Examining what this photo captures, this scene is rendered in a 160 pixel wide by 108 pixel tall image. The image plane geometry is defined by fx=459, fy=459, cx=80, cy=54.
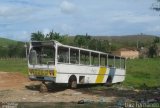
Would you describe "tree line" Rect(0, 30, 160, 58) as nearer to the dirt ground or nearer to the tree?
the tree

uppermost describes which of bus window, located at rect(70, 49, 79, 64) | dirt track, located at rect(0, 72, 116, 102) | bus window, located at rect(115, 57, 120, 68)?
bus window, located at rect(70, 49, 79, 64)

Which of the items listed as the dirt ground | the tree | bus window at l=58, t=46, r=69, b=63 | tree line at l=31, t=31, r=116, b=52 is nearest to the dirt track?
the dirt ground

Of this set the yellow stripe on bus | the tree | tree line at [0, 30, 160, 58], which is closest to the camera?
the yellow stripe on bus

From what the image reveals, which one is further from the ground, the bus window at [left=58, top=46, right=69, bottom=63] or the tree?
the tree

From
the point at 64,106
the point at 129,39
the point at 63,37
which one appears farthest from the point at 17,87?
the point at 129,39

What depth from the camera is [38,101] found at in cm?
2320

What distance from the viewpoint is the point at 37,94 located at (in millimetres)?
26359

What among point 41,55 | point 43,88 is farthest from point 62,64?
point 43,88

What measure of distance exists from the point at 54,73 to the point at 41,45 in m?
2.13

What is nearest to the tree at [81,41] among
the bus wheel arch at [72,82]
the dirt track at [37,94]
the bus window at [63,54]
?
the dirt track at [37,94]

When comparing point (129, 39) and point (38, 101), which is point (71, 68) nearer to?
point (38, 101)

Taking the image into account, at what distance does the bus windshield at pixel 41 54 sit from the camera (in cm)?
2658

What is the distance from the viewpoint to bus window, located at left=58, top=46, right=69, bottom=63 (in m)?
26.4

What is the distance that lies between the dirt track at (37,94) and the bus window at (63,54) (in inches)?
74.4
